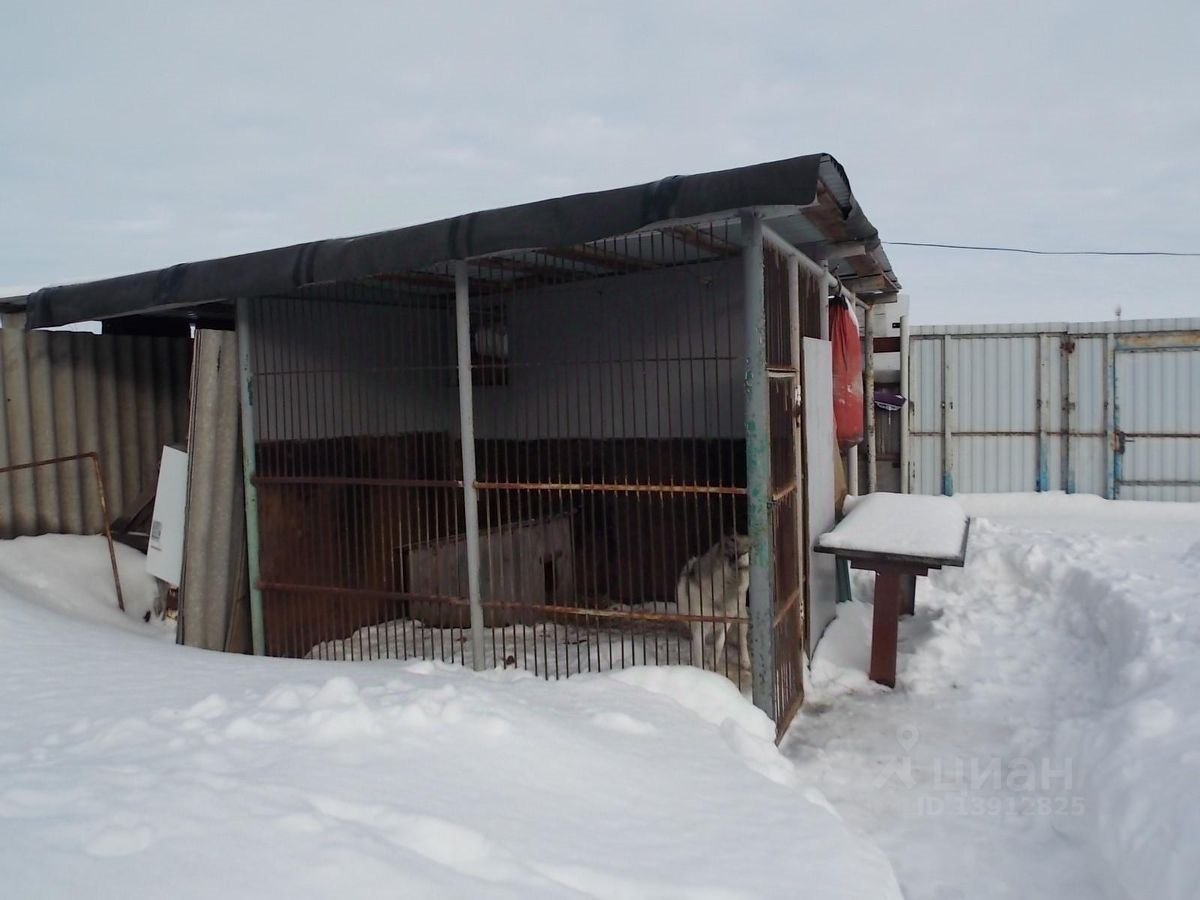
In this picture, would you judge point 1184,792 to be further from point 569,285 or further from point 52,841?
point 569,285

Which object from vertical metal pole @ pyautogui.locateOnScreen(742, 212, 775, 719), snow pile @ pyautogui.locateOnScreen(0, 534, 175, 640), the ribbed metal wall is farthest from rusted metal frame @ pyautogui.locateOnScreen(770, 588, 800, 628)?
the ribbed metal wall

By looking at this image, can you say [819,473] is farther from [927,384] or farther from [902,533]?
[927,384]

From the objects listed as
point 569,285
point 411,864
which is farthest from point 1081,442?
point 411,864

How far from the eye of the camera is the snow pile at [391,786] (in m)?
2.23

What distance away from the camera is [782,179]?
368cm

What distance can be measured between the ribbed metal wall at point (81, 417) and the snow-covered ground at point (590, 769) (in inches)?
17.9

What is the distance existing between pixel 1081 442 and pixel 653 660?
661 centimetres

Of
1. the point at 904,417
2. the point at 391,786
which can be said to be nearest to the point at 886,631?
the point at 391,786

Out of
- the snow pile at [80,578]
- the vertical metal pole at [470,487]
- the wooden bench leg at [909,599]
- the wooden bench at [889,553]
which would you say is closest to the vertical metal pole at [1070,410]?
the wooden bench leg at [909,599]

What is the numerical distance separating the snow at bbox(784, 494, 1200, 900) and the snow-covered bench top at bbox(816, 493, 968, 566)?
704mm

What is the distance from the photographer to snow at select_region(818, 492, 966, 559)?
5227mm

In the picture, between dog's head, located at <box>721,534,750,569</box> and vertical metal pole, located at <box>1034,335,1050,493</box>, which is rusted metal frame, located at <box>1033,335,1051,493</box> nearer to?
vertical metal pole, located at <box>1034,335,1050,493</box>

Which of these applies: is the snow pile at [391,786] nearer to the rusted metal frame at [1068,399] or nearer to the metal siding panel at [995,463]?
the metal siding panel at [995,463]

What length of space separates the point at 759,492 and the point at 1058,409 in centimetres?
682
